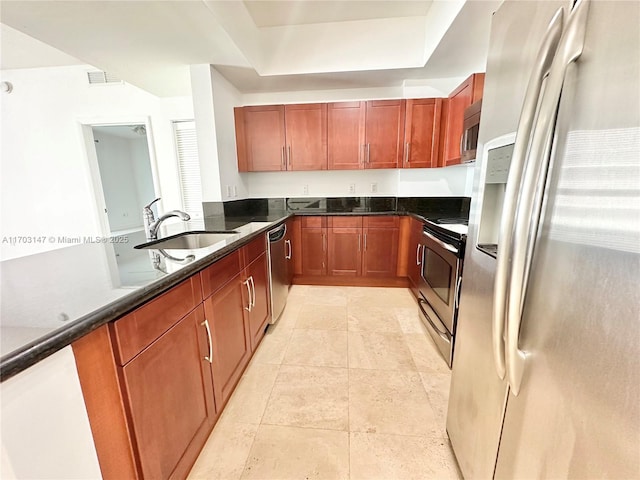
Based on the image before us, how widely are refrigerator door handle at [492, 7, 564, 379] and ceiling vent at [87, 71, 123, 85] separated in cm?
466

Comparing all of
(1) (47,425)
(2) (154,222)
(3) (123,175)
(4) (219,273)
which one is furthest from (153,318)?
(3) (123,175)

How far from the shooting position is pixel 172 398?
99 centimetres

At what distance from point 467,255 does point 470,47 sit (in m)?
2.29

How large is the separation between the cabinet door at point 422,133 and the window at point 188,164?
2.76m

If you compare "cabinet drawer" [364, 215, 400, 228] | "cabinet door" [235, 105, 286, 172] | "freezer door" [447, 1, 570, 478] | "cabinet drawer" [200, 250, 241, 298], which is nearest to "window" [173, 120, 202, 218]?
"cabinet door" [235, 105, 286, 172]

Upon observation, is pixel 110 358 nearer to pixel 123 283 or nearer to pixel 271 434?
pixel 123 283

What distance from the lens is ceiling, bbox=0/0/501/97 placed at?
177cm

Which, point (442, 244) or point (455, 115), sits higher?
point (455, 115)

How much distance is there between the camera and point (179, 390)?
1.03 m

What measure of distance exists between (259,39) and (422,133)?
79.2 inches

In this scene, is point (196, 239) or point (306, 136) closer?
point (196, 239)

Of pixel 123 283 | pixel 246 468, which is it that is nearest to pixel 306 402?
pixel 246 468

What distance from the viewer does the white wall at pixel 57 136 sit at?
11.6 ft

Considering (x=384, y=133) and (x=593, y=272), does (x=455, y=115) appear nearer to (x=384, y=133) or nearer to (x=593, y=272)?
(x=384, y=133)
